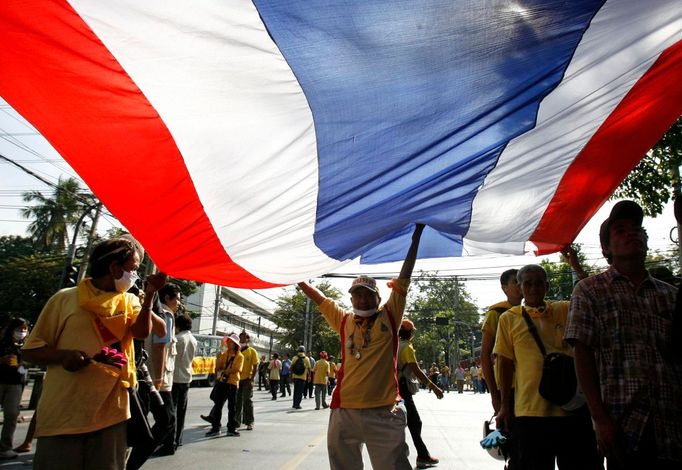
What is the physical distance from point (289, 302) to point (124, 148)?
203ft

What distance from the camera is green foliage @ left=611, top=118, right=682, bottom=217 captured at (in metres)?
6.38

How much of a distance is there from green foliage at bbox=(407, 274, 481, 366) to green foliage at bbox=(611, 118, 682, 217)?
153 feet

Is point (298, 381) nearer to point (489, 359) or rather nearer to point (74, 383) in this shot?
point (489, 359)

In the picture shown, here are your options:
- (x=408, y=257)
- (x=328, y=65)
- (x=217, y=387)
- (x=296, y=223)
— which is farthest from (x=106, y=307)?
(x=217, y=387)

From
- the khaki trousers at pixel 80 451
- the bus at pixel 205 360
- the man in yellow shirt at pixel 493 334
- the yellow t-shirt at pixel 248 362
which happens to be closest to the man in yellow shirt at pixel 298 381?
the yellow t-shirt at pixel 248 362

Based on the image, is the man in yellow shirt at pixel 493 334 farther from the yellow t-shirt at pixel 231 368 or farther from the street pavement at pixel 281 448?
the yellow t-shirt at pixel 231 368

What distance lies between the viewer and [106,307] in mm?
2836

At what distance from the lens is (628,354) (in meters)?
2.43

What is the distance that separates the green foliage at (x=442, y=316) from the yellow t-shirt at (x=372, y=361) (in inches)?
1965

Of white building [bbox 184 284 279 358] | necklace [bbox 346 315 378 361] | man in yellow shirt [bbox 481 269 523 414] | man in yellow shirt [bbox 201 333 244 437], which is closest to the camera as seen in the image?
necklace [bbox 346 315 378 361]

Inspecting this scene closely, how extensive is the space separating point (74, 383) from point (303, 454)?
5.25 m

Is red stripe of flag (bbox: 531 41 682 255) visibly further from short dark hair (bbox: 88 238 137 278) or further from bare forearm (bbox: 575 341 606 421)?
short dark hair (bbox: 88 238 137 278)

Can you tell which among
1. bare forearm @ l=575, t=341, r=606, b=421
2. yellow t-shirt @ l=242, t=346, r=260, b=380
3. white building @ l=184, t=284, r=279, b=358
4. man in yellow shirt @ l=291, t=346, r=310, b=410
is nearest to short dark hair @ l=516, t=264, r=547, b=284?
bare forearm @ l=575, t=341, r=606, b=421

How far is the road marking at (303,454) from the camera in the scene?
6.44 metres
